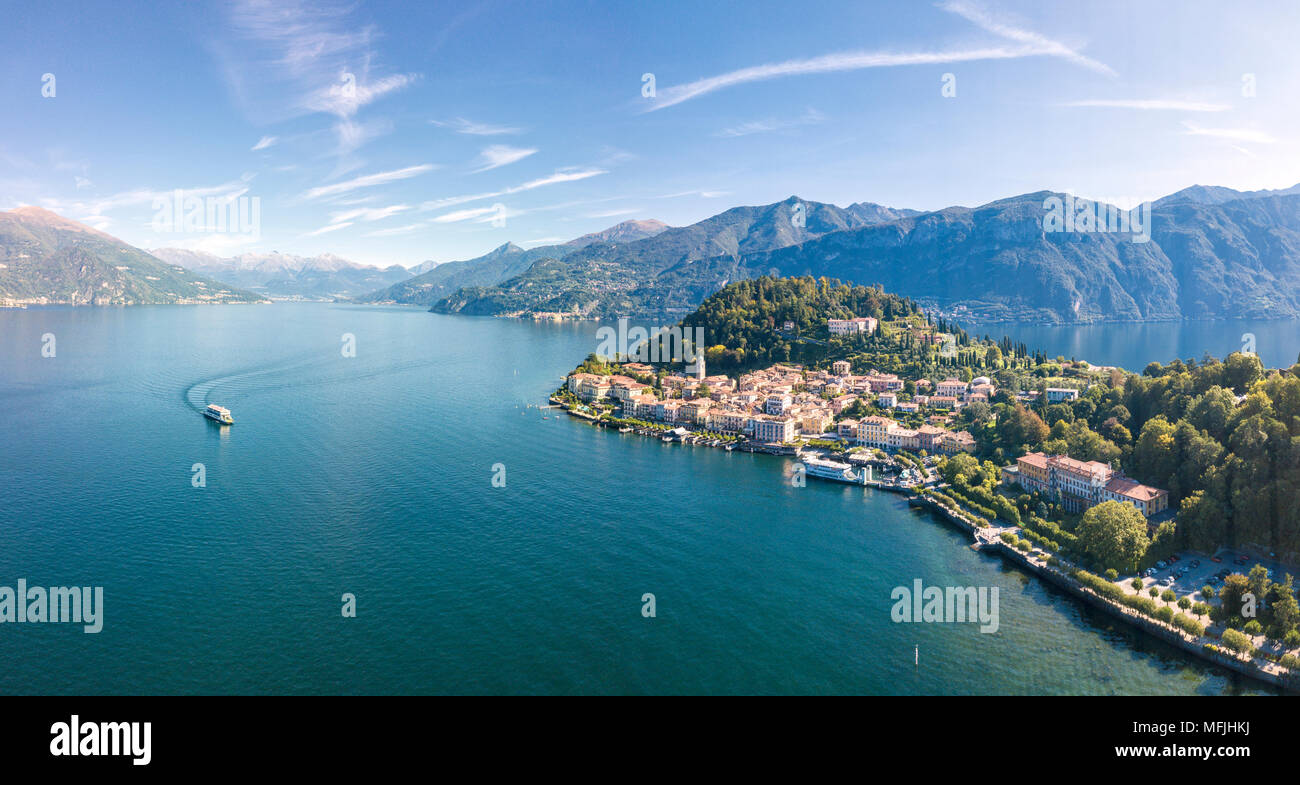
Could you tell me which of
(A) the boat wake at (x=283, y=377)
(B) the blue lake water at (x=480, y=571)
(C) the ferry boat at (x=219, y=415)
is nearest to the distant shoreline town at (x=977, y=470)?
(B) the blue lake water at (x=480, y=571)

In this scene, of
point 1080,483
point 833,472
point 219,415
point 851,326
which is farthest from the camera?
point 851,326

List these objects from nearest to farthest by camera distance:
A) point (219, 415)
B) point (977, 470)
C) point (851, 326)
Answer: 1. point (977, 470)
2. point (219, 415)
3. point (851, 326)

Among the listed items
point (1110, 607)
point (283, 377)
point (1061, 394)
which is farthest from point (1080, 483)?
point (283, 377)

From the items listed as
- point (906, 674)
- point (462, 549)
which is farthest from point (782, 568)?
point (462, 549)

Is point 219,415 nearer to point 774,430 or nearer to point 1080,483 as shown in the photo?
point 774,430

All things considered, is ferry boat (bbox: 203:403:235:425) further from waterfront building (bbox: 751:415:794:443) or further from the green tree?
the green tree

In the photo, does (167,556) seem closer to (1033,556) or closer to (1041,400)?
(1033,556)

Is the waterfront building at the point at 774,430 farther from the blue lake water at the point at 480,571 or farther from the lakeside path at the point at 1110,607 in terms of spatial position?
the lakeside path at the point at 1110,607
